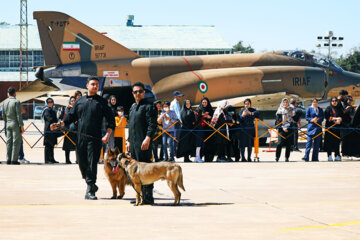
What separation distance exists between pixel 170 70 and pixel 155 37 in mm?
48327

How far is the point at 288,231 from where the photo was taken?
6859mm

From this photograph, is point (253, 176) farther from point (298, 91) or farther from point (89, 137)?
point (298, 91)

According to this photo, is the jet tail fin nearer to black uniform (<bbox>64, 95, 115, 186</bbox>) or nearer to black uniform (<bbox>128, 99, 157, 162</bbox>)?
black uniform (<bbox>64, 95, 115, 186</bbox>)

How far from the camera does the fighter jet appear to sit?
26734 millimetres

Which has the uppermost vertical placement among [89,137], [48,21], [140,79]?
[48,21]

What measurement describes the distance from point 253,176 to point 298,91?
16.0 meters

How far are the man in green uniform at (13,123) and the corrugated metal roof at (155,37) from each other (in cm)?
5689

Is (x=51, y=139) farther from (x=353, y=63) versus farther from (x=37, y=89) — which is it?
(x=353, y=63)

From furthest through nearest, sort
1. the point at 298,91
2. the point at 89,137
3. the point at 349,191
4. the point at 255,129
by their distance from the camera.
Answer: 1. the point at 298,91
2. the point at 255,129
3. the point at 349,191
4. the point at 89,137

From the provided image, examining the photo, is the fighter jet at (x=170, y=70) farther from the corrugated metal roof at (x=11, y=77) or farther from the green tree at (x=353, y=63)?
the green tree at (x=353, y=63)

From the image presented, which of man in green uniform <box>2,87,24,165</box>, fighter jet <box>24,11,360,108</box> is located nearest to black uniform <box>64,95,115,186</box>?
man in green uniform <box>2,87,24,165</box>

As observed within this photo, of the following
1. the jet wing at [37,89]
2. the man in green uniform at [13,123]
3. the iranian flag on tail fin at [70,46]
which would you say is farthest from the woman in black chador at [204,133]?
the iranian flag on tail fin at [70,46]

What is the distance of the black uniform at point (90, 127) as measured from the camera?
976 cm

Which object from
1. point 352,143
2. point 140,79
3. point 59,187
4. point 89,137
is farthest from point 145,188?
point 140,79
